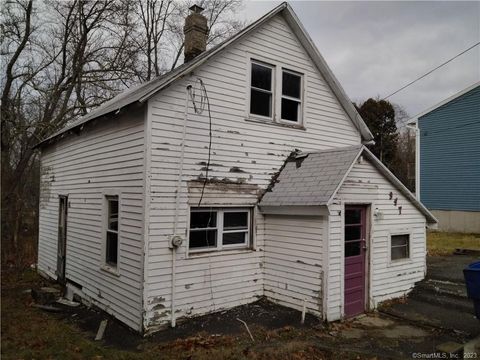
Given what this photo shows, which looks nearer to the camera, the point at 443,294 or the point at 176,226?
the point at 176,226

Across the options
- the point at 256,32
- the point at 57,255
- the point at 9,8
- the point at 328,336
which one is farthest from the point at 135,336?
the point at 9,8

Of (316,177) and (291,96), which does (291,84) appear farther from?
(316,177)

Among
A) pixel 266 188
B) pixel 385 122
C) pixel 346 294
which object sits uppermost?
pixel 385 122

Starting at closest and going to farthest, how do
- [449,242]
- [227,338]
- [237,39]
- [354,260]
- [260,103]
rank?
1. [227,338]
2. [354,260]
3. [237,39]
4. [260,103]
5. [449,242]

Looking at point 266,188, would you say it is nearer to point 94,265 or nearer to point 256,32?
point 256,32

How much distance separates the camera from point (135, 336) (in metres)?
7.23

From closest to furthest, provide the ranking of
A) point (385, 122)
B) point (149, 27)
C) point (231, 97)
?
point (231, 97)
point (149, 27)
point (385, 122)

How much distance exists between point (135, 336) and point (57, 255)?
6.29 meters

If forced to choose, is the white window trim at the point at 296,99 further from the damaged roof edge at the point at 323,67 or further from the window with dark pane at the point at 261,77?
the damaged roof edge at the point at 323,67

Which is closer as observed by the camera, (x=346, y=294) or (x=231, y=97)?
(x=346, y=294)

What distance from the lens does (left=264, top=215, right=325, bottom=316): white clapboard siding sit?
26.2 ft

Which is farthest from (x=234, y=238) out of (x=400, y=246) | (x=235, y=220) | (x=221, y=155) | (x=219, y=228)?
(x=400, y=246)

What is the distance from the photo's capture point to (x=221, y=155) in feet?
28.3

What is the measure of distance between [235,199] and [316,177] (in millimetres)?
1947
